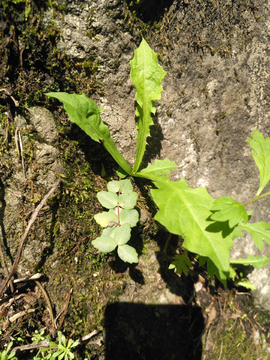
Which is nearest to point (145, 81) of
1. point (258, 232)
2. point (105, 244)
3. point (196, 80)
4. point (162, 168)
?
point (196, 80)

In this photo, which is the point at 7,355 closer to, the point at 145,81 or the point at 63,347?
the point at 63,347

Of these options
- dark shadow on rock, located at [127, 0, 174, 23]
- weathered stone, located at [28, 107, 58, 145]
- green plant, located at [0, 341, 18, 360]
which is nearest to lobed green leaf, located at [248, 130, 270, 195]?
dark shadow on rock, located at [127, 0, 174, 23]

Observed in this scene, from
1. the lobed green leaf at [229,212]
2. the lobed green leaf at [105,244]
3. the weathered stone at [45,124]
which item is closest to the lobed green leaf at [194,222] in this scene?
the lobed green leaf at [229,212]

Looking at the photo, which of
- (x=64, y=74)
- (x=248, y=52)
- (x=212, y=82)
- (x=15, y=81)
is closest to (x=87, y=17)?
(x=64, y=74)

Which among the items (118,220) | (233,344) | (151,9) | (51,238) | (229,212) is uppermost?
(151,9)

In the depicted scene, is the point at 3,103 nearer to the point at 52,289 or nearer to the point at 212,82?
the point at 52,289

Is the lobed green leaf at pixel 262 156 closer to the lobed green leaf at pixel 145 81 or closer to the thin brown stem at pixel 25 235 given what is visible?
the lobed green leaf at pixel 145 81
